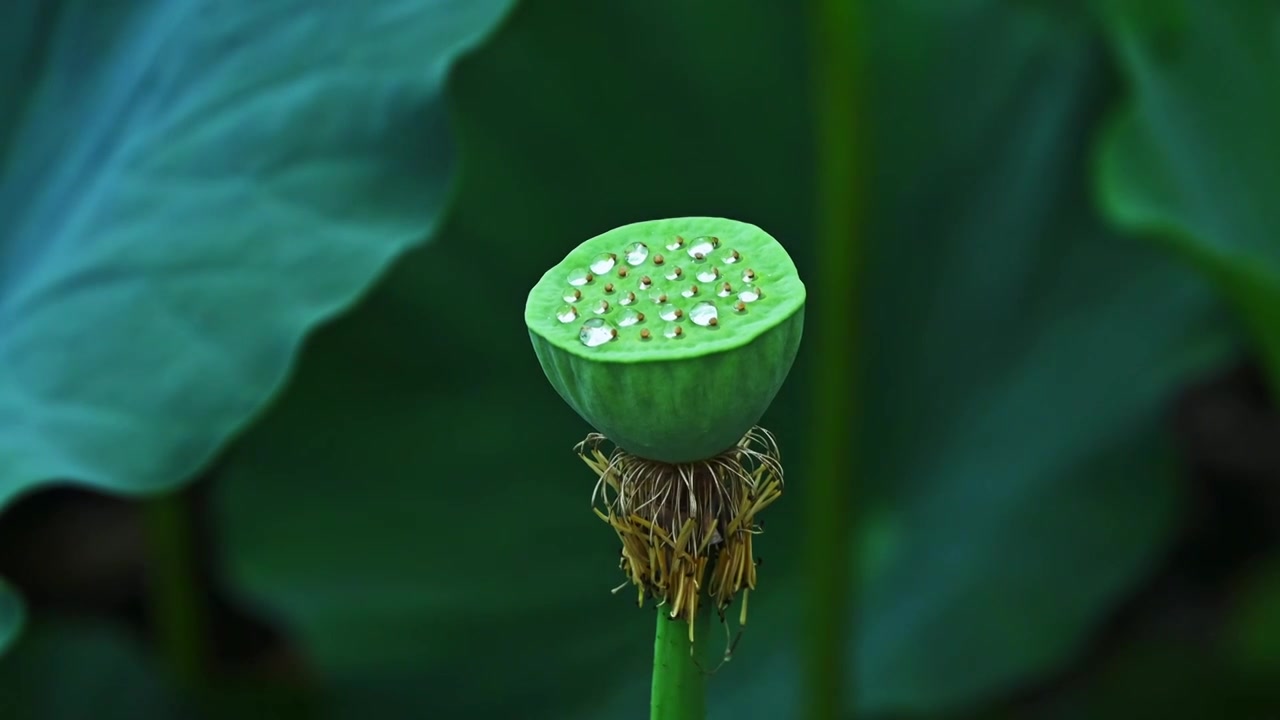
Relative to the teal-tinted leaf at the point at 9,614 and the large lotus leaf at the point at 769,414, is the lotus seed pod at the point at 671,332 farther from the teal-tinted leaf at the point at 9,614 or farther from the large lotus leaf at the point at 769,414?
the large lotus leaf at the point at 769,414

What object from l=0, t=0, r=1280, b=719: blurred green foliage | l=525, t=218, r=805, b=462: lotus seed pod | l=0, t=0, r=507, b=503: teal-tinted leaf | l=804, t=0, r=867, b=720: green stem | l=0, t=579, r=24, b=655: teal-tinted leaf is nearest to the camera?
l=525, t=218, r=805, b=462: lotus seed pod

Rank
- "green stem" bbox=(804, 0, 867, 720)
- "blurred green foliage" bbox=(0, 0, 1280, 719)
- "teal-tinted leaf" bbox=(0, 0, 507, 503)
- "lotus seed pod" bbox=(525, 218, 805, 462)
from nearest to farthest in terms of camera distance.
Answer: "lotus seed pod" bbox=(525, 218, 805, 462) < "teal-tinted leaf" bbox=(0, 0, 507, 503) < "green stem" bbox=(804, 0, 867, 720) < "blurred green foliage" bbox=(0, 0, 1280, 719)

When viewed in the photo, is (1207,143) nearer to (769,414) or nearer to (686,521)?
(769,414)

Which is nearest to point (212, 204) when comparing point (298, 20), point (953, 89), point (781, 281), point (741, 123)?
point (298, 20)

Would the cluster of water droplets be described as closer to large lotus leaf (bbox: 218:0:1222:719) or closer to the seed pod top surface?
the seed pod top surface

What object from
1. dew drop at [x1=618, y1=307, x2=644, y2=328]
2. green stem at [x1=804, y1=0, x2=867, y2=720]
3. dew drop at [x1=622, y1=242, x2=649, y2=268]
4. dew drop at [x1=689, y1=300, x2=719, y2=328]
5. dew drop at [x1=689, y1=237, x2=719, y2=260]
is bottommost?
green stem at [x1=804, y1=0, x2=867, y2=720]

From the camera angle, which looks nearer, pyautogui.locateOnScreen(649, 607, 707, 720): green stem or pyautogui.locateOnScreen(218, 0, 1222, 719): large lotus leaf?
pyautogui.locateOnScreen(649, 607, 707, 720): green stem

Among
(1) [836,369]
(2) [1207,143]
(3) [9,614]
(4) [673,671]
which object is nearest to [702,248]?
(4) [673,671]

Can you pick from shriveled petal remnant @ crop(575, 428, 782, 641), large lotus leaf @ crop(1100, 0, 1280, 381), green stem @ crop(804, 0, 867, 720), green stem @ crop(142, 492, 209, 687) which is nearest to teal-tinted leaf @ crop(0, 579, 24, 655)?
shriveled petal remnant @ crop(575, 428, 782, 641)

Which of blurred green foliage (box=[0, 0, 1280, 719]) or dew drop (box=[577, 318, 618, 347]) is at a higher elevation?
dew drop (box=[577, 318, 618, 347])
